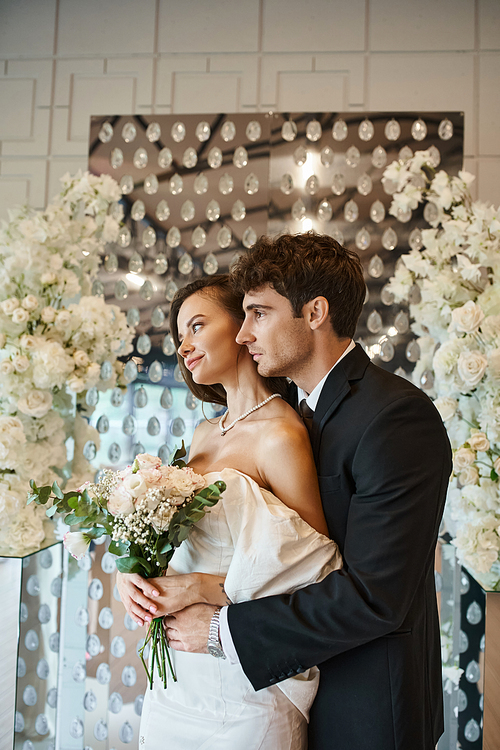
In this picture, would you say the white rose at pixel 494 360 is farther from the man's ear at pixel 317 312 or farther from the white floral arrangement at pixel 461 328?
the man's ear at pixel 317 312

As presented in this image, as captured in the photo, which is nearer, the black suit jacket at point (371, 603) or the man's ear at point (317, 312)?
the black suit jacket at point (371, 603)

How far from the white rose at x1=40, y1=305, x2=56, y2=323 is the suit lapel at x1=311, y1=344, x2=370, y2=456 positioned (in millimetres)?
1400

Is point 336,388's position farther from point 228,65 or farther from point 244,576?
point 228,65

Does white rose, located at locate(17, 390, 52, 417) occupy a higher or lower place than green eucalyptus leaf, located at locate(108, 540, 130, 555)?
higher

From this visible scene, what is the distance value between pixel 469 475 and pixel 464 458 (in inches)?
2.8

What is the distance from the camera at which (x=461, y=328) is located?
2.40 metres

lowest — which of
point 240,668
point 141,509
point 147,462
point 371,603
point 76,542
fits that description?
point 240,668

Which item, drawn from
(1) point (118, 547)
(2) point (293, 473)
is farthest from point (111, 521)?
(2) point (293, 473)

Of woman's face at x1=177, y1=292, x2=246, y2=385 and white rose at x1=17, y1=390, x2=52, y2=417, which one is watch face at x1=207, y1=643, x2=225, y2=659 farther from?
white rose at x1=17, y1=390, x2=52, y2=417

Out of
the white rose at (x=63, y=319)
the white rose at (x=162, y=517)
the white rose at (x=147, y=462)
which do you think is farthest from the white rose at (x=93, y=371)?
the white rose at (x=162, y=517)

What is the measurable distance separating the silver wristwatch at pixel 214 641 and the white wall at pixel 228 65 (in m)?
2.53

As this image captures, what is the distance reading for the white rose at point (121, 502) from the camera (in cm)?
144

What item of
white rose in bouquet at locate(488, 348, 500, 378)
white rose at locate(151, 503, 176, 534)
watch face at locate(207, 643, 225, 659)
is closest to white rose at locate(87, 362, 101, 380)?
white rose at locate(151, 503, 176, 534)

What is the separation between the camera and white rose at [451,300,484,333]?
7.82 feet
